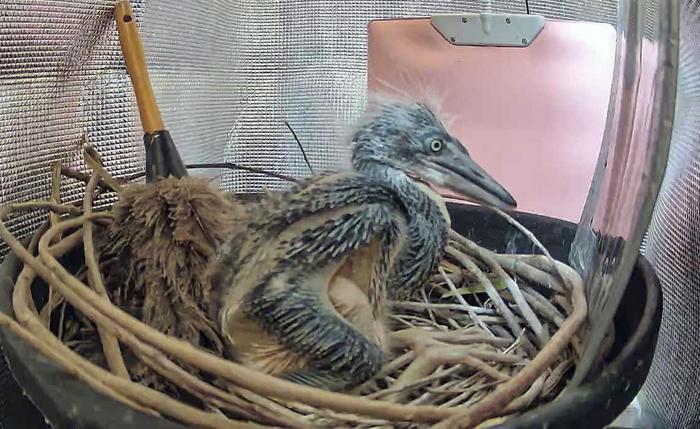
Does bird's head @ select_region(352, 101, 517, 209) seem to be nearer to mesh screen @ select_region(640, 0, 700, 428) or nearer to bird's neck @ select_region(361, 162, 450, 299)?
bird's neck @ select_region(361, 162, 450, 299)

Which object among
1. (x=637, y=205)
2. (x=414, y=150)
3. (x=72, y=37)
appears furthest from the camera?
(x=72, y=37)

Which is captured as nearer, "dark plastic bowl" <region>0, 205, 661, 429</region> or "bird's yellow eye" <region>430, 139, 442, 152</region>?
"dark plastic bowl" <region>0, 205, 661, 429</region>

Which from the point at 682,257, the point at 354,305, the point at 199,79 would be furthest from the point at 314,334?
the point at 199,79

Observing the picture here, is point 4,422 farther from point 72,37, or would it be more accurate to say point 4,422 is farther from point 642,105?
point 642,105

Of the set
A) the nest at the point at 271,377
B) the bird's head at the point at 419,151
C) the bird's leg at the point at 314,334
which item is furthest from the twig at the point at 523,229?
the bird's leg at the point at 314,334

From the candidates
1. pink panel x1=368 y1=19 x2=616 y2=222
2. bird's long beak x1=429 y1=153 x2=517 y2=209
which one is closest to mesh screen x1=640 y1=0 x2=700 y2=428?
pink panel x1=368 y1=19 x2=616 y2=222

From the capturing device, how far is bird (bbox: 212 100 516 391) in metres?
0.37

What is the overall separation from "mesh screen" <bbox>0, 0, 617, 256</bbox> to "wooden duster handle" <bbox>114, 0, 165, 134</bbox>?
0.02 m

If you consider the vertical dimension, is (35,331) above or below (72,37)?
below

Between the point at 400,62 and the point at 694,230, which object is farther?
the point at 400,62

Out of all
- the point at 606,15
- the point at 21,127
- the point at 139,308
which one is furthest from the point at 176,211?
the point at 606,15

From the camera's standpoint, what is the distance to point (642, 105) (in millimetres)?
382

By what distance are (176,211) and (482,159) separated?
37cm

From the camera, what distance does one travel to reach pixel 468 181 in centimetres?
46
